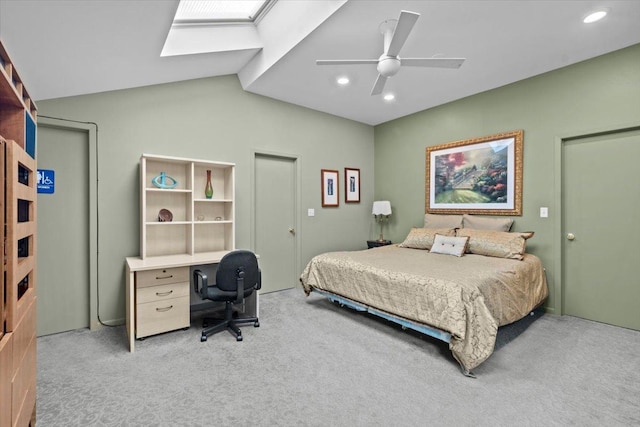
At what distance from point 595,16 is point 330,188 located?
3.40 m

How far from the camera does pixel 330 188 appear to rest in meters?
4.85

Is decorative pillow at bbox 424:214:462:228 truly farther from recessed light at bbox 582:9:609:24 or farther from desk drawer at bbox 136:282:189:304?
desk drawer at bbox 136:282:189:304

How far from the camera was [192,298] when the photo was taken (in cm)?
353

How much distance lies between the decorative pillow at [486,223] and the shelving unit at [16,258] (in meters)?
4.23

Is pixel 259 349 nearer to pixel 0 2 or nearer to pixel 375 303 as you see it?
pixel 375 303

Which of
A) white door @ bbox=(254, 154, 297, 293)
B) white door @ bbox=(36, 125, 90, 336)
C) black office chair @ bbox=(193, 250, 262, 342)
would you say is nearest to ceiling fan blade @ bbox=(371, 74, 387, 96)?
white door @ bbox=(254, 154, 297, 293)

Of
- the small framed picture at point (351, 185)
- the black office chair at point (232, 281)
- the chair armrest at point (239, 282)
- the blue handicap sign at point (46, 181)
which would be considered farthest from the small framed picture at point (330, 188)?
the blue handicap sign at point (46, 181)

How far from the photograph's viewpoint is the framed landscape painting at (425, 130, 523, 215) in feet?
12.2

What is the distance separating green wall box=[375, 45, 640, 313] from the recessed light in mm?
814

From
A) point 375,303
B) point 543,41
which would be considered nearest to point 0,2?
point 375,303

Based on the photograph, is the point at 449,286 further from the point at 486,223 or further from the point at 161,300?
the point at 161,300

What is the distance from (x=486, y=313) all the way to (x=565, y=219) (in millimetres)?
2055

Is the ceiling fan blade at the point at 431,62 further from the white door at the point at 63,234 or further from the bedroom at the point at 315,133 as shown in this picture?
the white door at the point at 63,234

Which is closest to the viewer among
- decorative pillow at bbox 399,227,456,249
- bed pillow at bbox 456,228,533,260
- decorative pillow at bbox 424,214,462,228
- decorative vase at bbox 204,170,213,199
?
bed pillow at bbox 456,228,533,260
